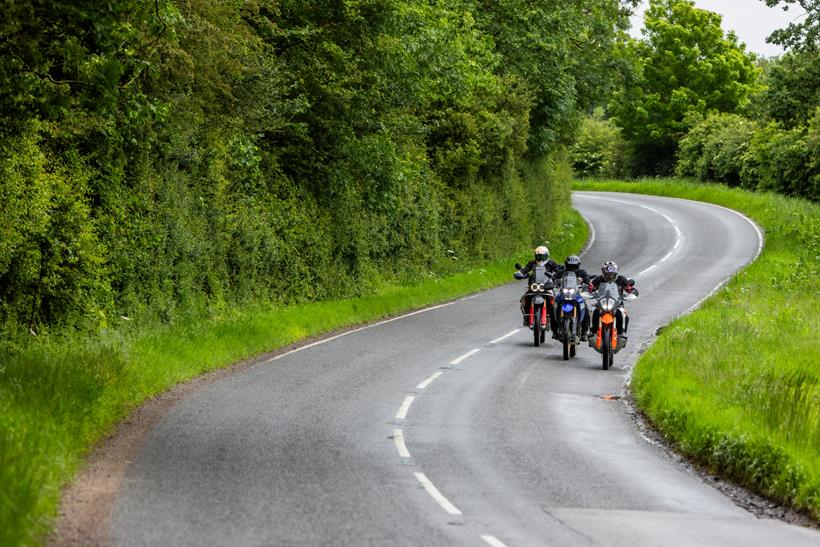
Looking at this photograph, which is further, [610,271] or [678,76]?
[678,76]

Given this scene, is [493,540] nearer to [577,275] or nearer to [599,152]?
[577,275]

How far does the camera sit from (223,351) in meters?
21.6

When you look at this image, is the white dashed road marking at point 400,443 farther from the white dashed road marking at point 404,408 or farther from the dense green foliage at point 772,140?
the dense green foliage at point 772,140

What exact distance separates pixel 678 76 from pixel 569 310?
75.9 meters

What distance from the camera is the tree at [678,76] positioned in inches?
3625

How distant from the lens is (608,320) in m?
22.1

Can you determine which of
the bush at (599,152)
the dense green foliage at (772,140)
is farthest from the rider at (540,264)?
the bush at (599,152)

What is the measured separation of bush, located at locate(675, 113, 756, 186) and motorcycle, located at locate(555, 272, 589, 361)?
161 feet

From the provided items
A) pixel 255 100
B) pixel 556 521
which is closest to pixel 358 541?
pixel 556 521

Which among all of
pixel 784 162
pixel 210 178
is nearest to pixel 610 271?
pixel 210 178

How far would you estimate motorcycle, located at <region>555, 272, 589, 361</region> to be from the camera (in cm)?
2322

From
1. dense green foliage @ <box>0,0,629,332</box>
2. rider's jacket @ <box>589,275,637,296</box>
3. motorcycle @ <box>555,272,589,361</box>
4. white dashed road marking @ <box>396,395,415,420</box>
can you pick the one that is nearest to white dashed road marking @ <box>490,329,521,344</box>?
motorcycle @ <box>555,272,589,361</box>

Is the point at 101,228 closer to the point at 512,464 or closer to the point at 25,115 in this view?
the point at 25,115

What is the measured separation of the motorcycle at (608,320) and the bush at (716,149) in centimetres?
5013
